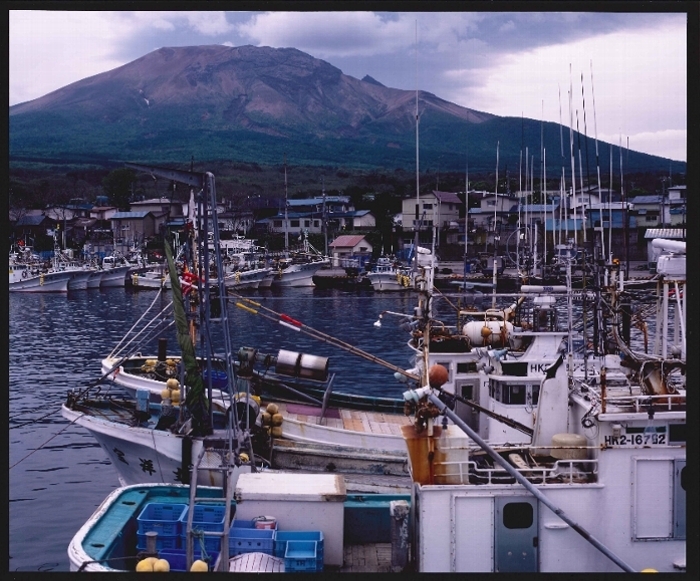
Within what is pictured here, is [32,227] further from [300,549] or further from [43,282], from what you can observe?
[300,549]

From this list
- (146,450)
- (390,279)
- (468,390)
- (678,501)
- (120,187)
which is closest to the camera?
(678,501)

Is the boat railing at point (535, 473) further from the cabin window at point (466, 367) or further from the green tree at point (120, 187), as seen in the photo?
the green tree at point (120, 187)

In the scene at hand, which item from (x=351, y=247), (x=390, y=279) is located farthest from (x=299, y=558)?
(x=351, y=247)

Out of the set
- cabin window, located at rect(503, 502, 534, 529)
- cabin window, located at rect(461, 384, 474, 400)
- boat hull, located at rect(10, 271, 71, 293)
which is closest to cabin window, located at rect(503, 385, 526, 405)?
cabin window, located at rect(461, 384, 474, 400)

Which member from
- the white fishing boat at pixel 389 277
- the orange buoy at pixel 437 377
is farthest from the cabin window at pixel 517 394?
the white fishing boat at pixel 389 277

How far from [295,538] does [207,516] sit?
5.15 ft

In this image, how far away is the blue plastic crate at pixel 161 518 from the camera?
11055mm

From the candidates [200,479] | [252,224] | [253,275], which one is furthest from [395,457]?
[252,224]

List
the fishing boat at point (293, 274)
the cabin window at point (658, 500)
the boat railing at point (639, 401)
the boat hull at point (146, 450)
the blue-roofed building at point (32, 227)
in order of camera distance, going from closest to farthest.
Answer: the boat railing at point (639, 401) < the cabin window at point (658, 500) < the boat hull at point (146, 450) < the fishing boat at point (293, 274) < the blue-roofed building at point (32, 227)

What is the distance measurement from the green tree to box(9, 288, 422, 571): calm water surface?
42.8m

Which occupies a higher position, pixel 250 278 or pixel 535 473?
pixel 250 278

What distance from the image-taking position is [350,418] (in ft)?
60.0

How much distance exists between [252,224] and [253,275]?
87.6ft

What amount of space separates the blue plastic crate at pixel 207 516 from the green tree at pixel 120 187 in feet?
331
